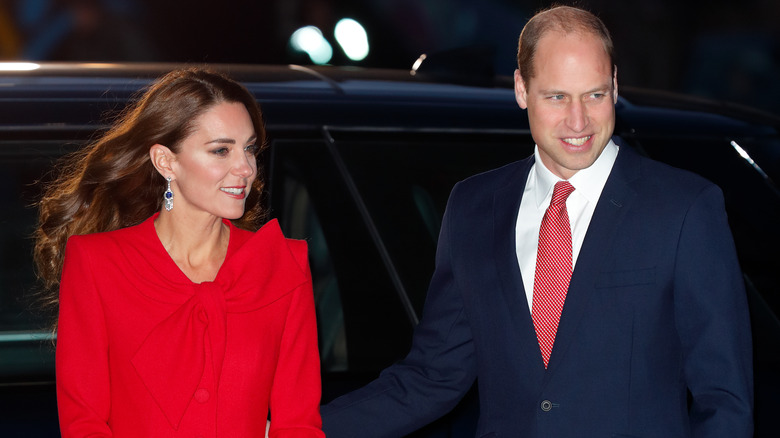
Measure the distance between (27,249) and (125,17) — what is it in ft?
19.3

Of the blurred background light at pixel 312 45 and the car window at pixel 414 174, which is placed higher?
the blurred background light at pixel 312 45

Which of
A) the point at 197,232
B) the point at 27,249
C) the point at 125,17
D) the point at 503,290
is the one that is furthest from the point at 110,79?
the point at 125,17

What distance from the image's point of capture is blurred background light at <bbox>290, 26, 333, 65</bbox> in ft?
15.4

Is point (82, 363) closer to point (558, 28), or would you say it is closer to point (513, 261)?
point (513, 261)

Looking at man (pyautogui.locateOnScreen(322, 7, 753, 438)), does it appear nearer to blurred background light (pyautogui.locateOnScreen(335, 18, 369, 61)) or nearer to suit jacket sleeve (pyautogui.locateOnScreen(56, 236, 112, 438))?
suit jacket sleeve (pyautogui.locateOnScreen(56, 236, 112, 438))

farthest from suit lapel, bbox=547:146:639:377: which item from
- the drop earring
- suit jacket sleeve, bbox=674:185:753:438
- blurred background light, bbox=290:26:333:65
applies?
blurred background light, bbox=290:26:333:65

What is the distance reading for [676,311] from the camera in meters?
2.46

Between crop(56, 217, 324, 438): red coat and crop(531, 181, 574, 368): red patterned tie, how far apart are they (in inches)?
19.6

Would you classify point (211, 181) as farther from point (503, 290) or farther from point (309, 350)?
point (503, 290)

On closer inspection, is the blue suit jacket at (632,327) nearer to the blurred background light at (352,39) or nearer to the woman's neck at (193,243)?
the woman's neck at (193,243)

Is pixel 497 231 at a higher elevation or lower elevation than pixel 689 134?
lower

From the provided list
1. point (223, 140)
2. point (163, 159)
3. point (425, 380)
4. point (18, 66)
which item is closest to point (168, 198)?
point (163, 159)

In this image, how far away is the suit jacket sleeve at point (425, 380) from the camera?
2.78 m

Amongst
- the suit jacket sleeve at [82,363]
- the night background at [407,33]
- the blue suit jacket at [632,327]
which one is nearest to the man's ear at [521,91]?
the blue suit jacket at [632,327]
